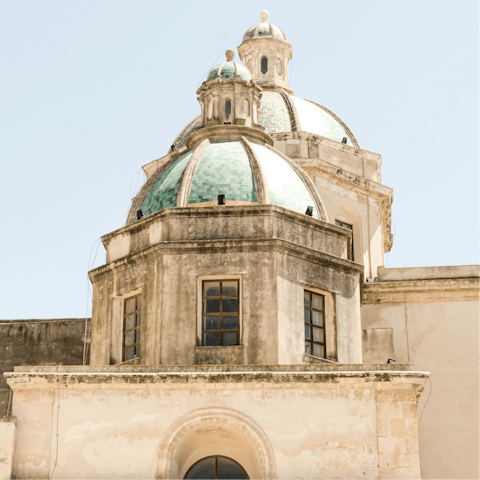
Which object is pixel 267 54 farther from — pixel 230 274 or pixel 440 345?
pixel 230 274

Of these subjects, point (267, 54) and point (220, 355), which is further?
point (267, 54)

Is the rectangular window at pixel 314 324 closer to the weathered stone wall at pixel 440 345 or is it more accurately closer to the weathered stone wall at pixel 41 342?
the weathered stone wall at pixel 440 345

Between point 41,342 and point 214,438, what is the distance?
32.0 feet

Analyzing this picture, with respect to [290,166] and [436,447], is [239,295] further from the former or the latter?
[436,447]

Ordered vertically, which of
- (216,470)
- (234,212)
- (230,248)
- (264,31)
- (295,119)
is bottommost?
(216,470)

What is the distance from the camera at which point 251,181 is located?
28.1 meters

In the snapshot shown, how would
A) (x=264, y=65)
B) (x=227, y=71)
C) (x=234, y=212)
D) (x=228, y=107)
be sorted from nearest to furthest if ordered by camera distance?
(x=234, y=212)
(x=228, y=107)
(x=227, y=71)
(x=264, y=65)

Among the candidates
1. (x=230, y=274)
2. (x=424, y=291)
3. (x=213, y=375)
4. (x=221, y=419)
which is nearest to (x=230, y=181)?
(x=230, y=274)

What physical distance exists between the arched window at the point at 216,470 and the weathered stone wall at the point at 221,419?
2.20 feet

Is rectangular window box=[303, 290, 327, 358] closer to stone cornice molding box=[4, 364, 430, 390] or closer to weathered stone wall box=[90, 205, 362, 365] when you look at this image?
weathered stone wall box=[90, 205, 362, 365]

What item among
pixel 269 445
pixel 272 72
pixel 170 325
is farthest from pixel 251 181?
pixel 272 72

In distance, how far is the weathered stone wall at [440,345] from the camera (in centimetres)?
3148

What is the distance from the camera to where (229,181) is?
92.1 ft

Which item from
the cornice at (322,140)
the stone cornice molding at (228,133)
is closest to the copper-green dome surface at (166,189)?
the stone cornice molding at (228,133)
